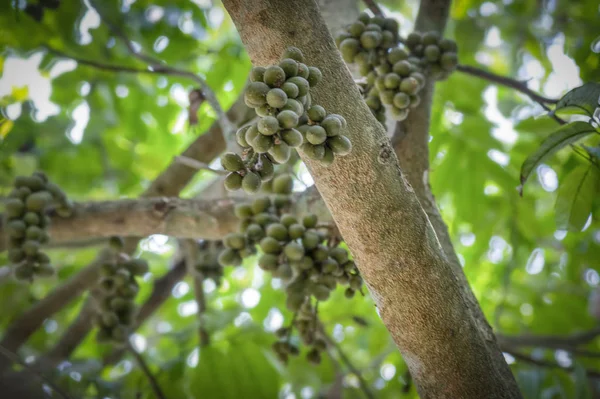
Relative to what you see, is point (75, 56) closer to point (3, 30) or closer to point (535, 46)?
point (3, 30)

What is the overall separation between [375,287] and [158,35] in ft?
8.40

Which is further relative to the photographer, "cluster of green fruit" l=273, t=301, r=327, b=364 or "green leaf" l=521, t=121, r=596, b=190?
"cluster of green fruit" l=273, t=301, r=327, b=364

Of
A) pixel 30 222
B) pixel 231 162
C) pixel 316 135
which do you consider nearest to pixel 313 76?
pixel 316 135

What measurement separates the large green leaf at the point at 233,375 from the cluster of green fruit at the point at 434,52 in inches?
67.1

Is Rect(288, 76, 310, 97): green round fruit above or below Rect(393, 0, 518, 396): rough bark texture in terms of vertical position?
above

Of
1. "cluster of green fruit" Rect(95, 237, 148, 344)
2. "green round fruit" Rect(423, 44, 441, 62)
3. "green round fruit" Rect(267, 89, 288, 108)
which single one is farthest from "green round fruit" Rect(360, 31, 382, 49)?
"cluster of green fruit" Rect(95, 237, 148, 344)

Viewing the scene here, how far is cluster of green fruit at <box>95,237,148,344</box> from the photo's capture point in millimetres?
2443

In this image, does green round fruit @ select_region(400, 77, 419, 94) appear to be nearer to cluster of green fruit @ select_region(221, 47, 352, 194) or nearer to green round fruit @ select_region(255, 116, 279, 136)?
cluster of green fruit @ select_region(221, 47, 352, 194)

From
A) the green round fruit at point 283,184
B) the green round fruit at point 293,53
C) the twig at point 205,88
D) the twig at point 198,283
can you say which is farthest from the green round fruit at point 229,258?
the green round fruit at point 293,53

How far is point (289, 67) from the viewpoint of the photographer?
1145mm

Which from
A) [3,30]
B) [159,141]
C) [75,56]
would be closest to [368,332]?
[159,141]

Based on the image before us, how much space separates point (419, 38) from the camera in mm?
2145

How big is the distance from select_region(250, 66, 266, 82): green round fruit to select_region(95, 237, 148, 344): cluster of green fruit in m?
1.60

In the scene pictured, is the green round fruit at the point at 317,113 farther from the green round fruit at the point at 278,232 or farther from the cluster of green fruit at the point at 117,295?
the cluster of green fruit at the point at 117,295
